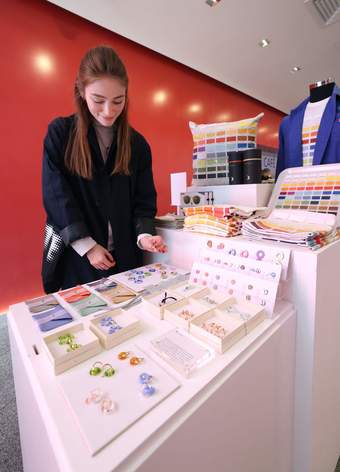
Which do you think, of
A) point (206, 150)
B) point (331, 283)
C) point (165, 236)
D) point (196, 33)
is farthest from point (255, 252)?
point (196, 33)

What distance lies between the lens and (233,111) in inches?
155

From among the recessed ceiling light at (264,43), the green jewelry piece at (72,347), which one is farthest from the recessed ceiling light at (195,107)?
the green jewelry piece at (72,347)

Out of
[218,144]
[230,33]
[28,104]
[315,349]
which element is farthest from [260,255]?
[230,33]

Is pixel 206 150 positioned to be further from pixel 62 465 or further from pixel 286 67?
pixel 286 67

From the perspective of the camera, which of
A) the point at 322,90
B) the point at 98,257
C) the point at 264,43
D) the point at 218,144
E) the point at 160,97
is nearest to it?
the point at 98,257

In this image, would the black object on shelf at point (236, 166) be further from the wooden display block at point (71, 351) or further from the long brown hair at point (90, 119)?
the wooden display block at point (71, 351)

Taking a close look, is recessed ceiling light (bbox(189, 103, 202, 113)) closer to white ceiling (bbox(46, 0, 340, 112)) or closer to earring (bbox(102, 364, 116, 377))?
white ceiling (bbox(46, 0, 340, 112))

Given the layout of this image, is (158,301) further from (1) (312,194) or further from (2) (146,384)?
(1) (312,194)

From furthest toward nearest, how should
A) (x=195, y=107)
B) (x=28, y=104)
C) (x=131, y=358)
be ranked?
(x=195, y=107) → (x=28, y=104) → (x=131, y=358)

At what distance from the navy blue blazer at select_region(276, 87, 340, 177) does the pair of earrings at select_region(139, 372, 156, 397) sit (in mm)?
1308

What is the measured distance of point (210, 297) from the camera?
0.71m

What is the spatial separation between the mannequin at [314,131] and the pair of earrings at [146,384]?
131cm

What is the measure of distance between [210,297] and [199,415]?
12.9 inches

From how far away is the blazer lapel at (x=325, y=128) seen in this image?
1.26m
